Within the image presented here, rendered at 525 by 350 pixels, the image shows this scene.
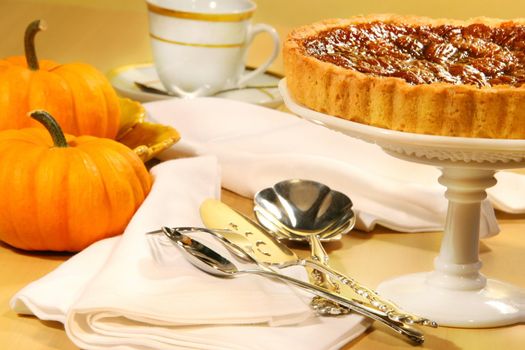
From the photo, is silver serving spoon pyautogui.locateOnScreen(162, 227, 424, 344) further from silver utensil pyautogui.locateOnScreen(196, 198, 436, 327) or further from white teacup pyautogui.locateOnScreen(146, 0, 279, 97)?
white teacup pyautogui.locateOnScreen(146, 0, 279, 97)

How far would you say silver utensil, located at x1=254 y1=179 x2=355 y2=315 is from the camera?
1.21 metres

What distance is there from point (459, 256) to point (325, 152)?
1.18 feet

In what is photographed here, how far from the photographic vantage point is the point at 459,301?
1.07 meters

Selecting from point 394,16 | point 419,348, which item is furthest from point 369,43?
point 419,348

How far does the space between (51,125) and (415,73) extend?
42 centimetres

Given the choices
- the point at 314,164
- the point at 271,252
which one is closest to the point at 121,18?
the point at 314,164

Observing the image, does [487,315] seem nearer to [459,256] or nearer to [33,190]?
[459,256]

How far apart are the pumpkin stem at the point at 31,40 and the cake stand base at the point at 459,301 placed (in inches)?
22.4

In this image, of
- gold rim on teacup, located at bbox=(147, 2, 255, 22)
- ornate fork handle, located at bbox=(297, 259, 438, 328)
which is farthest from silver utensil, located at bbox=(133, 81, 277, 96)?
ornate fork handle, located at bbox=(297, 259, 438, 328)

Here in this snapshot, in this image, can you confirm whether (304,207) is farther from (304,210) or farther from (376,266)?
(376,266)

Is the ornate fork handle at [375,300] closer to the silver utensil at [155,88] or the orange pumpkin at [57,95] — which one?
the orange pumpkin at [57,95]

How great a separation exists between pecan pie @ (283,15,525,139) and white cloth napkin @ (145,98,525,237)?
0.20 meters

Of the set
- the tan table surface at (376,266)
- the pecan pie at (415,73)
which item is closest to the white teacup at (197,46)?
the tan table surface at (376,266)

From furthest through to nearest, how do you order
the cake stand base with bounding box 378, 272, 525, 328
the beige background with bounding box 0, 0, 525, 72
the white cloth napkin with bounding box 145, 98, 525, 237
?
the beige background with bounding box 0, 0, 525, 72, the white cloth napkin with bounding box 145, 98, 525, 237, the cake stand base with bounding box 378, 272, 525, 328
